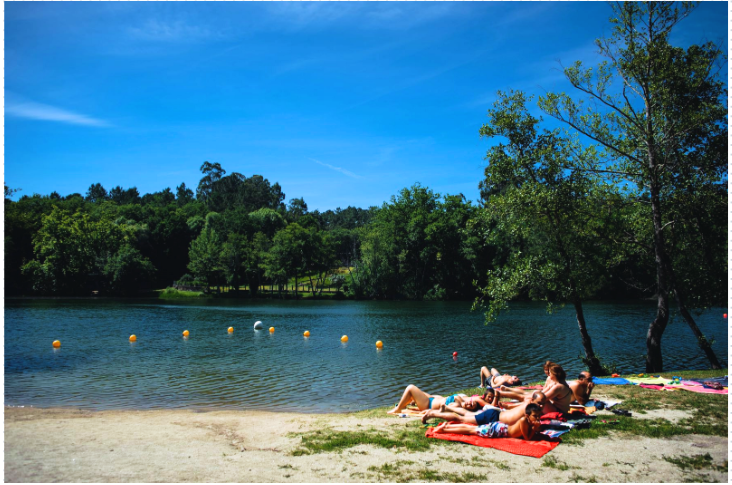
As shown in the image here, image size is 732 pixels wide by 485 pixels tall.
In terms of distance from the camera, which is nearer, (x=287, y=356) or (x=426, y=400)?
(x=426, y=400)

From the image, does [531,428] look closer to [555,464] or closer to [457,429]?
[555,464]

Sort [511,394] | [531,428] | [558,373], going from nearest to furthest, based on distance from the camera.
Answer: [531,428]
[558,373]
[511,394]

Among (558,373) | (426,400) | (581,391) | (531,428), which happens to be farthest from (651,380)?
(531,428)

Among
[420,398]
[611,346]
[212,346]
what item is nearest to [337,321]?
[212,346]

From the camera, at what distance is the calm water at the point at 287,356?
1525 centimetres

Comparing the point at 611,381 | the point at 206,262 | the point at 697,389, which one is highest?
the point at 206,262

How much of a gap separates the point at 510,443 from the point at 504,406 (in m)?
2.27

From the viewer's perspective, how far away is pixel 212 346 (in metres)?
26.0

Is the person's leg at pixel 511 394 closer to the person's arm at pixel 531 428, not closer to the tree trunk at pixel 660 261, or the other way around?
the person's arm at pixel 531 428

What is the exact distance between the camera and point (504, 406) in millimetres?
9953

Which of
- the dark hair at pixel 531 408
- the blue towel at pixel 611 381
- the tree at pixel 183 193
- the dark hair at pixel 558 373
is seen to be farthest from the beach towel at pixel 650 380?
the tree at pixel 183 193

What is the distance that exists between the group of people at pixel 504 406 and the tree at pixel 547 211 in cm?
481

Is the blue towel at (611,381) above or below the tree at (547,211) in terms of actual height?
below

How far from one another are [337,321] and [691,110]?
96.4 ft
